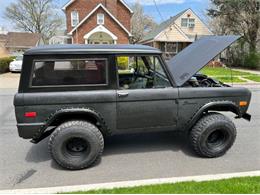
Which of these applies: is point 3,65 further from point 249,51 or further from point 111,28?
point 249,51

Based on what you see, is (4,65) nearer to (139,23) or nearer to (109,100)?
(109,100)

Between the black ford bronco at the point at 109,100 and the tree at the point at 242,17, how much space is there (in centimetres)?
2238

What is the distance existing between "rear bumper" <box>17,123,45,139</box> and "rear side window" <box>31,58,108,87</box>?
1.94ft

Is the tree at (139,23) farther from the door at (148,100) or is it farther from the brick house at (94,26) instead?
the door at (148,100)

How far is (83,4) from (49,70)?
2533 cm

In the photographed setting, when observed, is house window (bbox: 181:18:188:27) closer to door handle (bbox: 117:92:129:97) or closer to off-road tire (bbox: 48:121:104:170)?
door handle (bbox: 117:92:129:97)

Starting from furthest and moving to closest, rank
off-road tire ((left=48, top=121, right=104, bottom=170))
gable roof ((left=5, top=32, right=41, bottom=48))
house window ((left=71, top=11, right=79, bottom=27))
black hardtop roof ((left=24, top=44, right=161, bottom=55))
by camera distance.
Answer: gable roof ((left=5, top=32, right=41, bottom=48)) < house window ((left=71, top=11, right=79, bottom=27)) < off-road tire ((left=48, top=121, right=104, bottom=170)) < black hardtop roof ((left=24, top=44, right=161, bottom=55))

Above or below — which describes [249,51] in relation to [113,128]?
above

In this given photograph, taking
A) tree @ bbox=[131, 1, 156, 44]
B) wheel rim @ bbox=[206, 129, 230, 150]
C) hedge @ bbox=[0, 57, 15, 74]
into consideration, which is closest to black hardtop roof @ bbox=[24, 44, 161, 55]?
wheel rim @ bbox=[206, 129, 230, 150]

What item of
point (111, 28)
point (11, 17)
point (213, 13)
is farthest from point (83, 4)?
point (11, 17)

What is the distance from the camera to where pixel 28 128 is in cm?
351

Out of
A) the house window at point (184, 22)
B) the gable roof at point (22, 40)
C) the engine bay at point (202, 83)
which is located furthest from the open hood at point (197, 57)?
the gable roof at point (22, 40)

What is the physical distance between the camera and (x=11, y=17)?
50.0m

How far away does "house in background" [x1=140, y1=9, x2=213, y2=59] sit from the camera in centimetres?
2997
